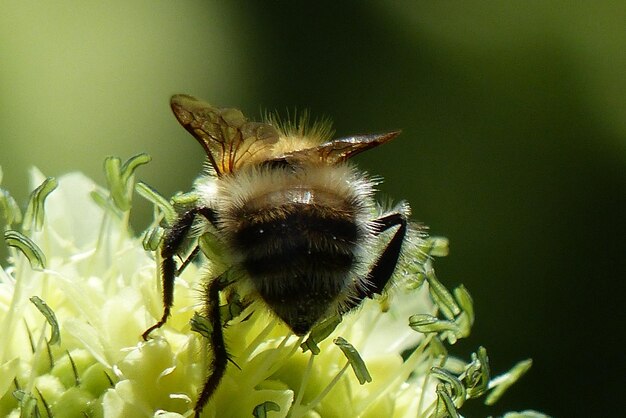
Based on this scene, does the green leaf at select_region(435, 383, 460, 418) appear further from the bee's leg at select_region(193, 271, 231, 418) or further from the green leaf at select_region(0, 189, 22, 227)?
the green leaf at select_region(0, 189, 22, 227)

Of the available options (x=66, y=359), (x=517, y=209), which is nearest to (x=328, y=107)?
(x=517, y=209)

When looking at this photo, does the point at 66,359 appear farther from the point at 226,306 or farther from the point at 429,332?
the point at 429,332

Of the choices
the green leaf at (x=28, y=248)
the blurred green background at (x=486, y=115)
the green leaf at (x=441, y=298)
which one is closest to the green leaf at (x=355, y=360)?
the green leaf at (x=441, y=298)

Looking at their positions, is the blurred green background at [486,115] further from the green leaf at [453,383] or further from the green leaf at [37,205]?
the green leaf at [453,383]

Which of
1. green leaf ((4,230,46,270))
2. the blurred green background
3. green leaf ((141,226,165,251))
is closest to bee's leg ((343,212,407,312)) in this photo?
green leaf ((141,226,165,251))

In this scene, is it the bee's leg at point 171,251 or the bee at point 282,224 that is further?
the bee's leg at point 171,251

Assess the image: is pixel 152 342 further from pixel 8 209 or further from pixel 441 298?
pixel 441 298

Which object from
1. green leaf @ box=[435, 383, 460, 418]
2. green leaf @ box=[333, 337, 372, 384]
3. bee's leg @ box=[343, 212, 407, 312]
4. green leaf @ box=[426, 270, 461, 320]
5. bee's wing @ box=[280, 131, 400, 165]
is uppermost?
bee's wing @ box=[280, 131, 400, 165]
